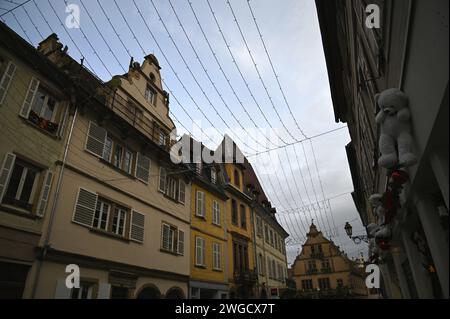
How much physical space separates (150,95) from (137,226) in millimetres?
8829

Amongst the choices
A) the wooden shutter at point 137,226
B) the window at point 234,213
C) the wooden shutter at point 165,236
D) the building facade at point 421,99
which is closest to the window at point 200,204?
the wooden shutter at point 165,236

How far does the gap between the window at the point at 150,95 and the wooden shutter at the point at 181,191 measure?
5337mm

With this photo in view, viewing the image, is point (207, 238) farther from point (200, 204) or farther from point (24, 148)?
point (24, 148)

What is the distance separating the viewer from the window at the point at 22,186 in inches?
347

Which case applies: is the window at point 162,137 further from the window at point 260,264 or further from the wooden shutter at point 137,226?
the window at point 260,264

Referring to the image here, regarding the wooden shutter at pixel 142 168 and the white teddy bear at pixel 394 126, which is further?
the wooden shutter at pixel 142 168

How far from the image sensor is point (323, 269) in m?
46.9

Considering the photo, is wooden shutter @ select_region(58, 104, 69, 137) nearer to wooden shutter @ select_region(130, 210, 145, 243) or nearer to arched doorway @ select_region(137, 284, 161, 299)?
wooden shutter @ select_region(130, 210, 145, 243)

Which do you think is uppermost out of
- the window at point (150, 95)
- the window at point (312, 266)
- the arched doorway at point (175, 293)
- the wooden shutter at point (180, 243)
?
the window at point (150, 95)

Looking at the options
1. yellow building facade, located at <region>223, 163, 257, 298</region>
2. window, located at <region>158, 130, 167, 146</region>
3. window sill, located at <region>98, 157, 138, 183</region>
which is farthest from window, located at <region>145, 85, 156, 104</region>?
yellow building facade, located at <region>223, 163, 257, 298</region>

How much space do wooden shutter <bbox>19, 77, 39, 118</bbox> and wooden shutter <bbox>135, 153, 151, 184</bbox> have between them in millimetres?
5452
